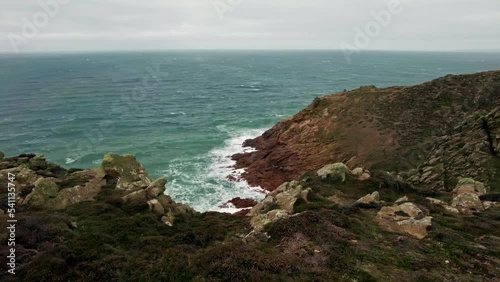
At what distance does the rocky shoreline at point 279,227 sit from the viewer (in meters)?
13.6

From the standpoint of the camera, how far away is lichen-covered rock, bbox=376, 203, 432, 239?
720 inches

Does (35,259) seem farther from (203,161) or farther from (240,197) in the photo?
(203,161)

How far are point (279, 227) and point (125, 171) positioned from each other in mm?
17946

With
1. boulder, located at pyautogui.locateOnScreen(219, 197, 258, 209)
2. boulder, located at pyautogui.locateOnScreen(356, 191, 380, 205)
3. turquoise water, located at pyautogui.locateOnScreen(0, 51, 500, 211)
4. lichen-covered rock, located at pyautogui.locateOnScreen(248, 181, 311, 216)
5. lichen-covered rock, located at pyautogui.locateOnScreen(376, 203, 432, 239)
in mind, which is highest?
lichen-covered rock, located at pyautogui.locateOnScreen(376, 203, 432, 239)

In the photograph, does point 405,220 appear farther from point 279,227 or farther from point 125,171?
point 125,171

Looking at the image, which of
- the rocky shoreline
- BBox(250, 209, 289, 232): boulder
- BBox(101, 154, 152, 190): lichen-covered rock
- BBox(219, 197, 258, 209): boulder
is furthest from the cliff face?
BBox(101, 154, 152, 190): lichen-covered rock

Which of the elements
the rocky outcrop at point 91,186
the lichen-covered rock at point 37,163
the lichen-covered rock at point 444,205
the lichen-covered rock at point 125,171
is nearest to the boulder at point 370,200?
the lichen-covered rock at point 444,205

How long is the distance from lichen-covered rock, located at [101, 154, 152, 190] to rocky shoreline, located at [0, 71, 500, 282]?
12 centimetres

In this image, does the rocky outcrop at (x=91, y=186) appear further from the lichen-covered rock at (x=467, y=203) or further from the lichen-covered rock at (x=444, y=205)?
the lichen-covered rock at (x=467, y=203)

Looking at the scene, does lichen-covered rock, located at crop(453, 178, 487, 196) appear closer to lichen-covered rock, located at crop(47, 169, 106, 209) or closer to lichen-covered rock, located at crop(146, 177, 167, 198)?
lichen-covered rock, located at crop(146, 177, 167, 198)

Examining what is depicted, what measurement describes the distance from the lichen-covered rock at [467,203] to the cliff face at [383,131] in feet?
37.3

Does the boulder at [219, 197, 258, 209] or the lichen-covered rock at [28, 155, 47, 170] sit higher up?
the lichen-covered rock at [28, 155, 47, 170]

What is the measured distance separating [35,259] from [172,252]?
19.0 feet

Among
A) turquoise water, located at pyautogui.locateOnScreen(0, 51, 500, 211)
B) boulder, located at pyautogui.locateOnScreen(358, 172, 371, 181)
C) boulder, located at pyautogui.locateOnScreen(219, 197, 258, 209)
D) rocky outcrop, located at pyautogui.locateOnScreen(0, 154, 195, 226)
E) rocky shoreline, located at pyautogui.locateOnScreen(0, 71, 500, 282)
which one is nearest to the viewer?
rocky shoreline, located at pyautogui.locateOnScreen(0, 71, 500, 282)
